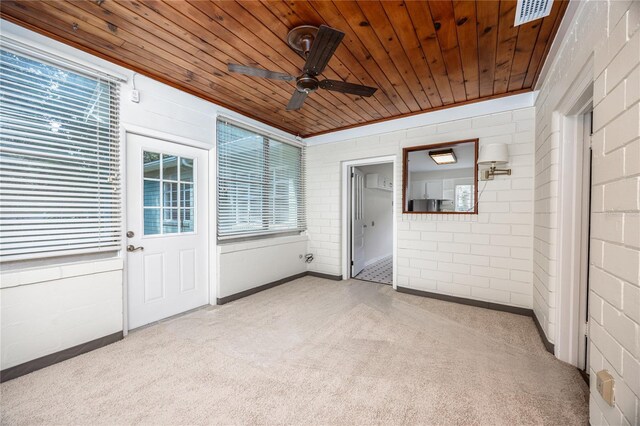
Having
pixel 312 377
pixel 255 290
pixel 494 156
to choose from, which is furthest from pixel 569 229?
pixel 255 290

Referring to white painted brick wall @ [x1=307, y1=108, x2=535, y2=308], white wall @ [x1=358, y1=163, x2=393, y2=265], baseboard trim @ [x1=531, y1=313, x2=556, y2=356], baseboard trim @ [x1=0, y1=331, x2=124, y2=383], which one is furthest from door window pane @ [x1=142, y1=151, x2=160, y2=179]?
baseboard trim @ [x1=531, y1=313, x2=556, y2=356]

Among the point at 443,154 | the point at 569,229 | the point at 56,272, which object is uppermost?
the point at 443,154

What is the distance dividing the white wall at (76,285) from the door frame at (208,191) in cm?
3

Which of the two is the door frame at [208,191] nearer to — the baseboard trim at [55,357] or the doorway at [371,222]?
the baseboard trim at [55,357]

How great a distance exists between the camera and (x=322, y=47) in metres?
1.79

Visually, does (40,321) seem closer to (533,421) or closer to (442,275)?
(533,421)

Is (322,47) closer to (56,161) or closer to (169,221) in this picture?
(56,161)

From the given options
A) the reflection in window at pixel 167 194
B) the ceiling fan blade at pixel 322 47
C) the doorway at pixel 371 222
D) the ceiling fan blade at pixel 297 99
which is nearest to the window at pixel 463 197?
the doorway at pixel 371 222

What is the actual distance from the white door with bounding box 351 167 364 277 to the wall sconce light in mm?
2094

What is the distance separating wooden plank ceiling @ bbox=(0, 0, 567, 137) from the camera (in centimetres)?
184

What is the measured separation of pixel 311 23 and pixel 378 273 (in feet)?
14.1

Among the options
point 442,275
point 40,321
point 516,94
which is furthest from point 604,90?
point 40,321

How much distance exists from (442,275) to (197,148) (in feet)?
12.0

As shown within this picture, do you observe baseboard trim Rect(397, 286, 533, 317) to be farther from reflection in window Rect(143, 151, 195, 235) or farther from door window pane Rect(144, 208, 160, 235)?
door window pane Rect(144, 208, 160, 235)
